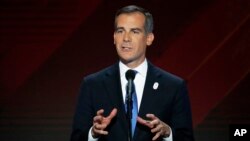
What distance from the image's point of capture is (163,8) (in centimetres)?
373

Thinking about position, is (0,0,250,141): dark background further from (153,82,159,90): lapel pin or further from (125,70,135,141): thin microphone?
(125,70,135,141): thin microphone

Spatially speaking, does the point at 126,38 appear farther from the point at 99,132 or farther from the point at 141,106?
the point at 99,132

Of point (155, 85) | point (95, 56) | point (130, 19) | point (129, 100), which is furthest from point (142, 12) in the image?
point (95, 56)

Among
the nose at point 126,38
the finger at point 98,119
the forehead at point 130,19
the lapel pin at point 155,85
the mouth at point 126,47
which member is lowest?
the finger at point 98,119

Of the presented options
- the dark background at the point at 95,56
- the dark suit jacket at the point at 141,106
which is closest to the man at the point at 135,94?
the dark suit jacket at the point at 141,106

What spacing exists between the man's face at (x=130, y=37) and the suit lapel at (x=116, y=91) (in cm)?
9

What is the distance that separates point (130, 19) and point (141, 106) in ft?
1.41

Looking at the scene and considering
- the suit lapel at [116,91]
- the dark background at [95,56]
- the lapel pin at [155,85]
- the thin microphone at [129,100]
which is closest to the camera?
the thin microphone at [129,100]

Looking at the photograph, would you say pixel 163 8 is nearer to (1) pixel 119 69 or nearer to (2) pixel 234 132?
(2) pixel 234 132

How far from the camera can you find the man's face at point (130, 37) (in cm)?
241

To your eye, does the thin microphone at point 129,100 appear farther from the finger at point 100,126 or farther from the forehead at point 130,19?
the forehead at point 130,19

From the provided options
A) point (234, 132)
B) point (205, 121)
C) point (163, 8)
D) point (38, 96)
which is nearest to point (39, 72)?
point (38, 96)

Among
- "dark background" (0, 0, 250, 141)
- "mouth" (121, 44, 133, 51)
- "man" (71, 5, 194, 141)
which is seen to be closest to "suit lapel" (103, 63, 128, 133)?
"man" (71, 5, 194, 141)

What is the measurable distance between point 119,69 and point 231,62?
1436 millimetres
